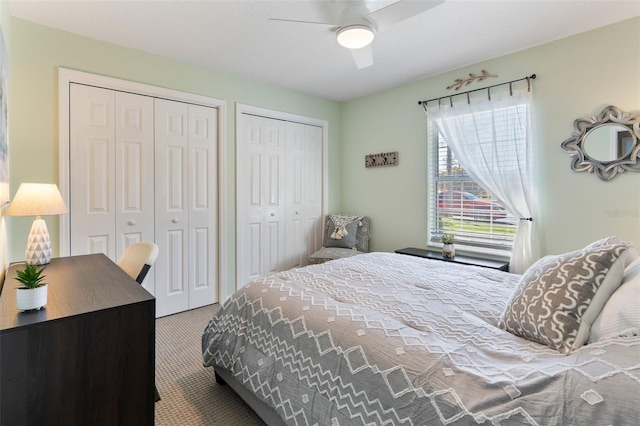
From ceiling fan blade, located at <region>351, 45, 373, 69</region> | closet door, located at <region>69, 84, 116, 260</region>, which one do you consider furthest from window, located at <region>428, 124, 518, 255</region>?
closet door, located at <region>69, 84, 116, 260</region>

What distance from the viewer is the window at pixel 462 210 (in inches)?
124

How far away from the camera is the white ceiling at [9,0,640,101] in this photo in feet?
7.25

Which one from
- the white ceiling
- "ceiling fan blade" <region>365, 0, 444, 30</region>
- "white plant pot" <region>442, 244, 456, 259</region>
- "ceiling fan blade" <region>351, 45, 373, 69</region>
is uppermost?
the white ceiling

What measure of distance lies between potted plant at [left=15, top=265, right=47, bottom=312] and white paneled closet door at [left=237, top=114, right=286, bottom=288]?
247 centimetres

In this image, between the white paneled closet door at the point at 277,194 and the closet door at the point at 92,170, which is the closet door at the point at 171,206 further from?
the white paneled closet door at the point at 277,194

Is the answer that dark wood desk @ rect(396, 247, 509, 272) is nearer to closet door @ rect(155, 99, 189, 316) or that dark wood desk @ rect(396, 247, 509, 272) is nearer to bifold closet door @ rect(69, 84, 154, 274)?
closet door @ rect(155, 99, 189, 316)

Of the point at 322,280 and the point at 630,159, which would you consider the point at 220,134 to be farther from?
the point at 630,159

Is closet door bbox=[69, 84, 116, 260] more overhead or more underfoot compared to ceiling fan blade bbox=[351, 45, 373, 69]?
more underfoot

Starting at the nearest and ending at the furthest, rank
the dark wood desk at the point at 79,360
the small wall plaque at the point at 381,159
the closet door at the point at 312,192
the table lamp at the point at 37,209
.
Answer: the dark wood desk at the point at 79,360
the table lamp at the point at 37,209
the small wall plaque at the point at 381,159
the closet door at the point at 312,192

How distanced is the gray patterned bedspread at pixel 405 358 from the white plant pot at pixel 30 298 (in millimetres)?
878

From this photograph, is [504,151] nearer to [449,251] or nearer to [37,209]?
[449,251]

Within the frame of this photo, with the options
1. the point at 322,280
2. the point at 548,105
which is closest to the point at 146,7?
the point at 322,280

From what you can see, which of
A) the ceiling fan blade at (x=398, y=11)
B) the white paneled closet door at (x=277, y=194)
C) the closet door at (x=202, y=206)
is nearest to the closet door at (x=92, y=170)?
the closet door at (x=202, y=206)

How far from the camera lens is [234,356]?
5.58ft
